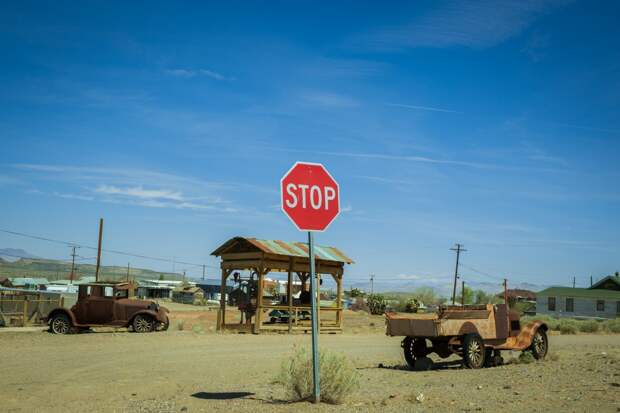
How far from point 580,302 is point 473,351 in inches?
2090

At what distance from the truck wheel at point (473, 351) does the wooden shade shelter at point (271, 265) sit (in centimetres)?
1070

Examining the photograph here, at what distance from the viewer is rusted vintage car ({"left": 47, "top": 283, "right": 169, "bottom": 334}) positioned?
2500 cm

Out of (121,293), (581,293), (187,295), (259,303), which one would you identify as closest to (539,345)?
(259,303)

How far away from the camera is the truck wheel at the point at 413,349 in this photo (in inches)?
603

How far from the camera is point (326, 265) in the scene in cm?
2870

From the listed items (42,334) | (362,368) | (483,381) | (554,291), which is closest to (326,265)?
(42,334)

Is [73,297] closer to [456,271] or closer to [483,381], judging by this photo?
[483,381]

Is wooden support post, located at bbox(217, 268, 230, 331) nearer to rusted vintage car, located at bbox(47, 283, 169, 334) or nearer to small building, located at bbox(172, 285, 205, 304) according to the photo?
rusted vintage car, located at bbox(47, 283, 169, 334)

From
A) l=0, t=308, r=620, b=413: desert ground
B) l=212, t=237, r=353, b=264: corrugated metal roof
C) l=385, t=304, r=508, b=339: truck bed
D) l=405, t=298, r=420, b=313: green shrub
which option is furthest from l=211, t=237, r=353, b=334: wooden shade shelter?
l=405, t=298, r=420, b=313: green shrub

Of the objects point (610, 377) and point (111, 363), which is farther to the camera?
point (111, 363)

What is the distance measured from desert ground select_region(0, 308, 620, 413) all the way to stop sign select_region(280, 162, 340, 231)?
8.18ft

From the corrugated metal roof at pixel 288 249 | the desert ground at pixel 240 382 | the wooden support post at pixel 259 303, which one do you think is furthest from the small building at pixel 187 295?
the desert ground at pixel 240 382

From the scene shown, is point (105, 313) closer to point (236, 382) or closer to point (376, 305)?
point (236, 382)

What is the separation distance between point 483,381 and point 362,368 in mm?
3364
